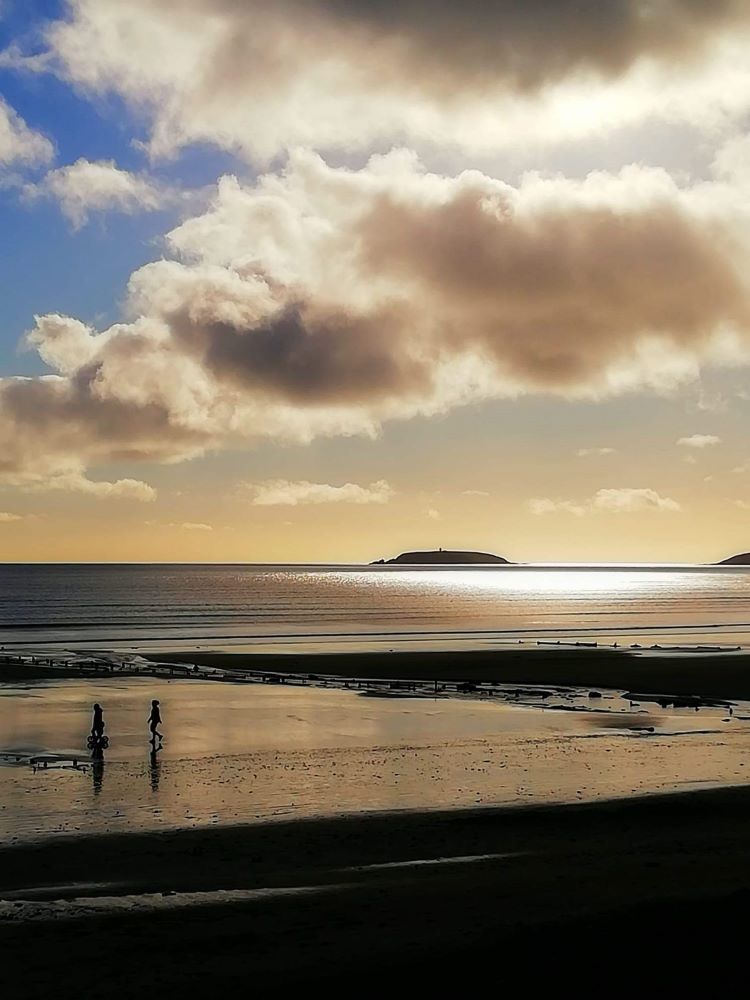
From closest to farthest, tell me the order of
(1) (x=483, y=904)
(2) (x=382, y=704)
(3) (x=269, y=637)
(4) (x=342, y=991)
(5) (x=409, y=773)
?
(4) (x=342, y=991) → (1) (x=483, y=904) → (5) (x=409, y=773) → (2) (x=382, y=704) → (3) (x=269, y=637)

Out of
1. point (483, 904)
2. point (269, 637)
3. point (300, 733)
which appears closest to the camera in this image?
point (483, 904)

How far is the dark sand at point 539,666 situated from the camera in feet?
199

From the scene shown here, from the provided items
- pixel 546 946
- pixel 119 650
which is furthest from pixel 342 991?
pixel 119 650

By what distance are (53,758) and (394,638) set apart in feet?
233

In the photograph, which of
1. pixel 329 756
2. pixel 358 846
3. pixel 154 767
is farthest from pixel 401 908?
pixel 329 756

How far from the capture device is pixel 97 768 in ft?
105

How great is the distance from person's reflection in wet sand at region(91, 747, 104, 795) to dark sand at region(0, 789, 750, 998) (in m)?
6.39

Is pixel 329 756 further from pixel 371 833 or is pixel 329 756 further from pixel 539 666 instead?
pixel 539 666

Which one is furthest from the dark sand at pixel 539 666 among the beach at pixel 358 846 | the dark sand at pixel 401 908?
the dark sand at pixel 401 908

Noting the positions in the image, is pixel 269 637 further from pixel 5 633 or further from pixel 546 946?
pixel 546 946

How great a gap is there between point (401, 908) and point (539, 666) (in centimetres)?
5523

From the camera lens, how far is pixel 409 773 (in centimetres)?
3173

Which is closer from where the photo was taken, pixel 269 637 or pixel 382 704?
pixel 382 704

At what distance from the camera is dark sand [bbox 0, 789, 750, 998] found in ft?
47.4
